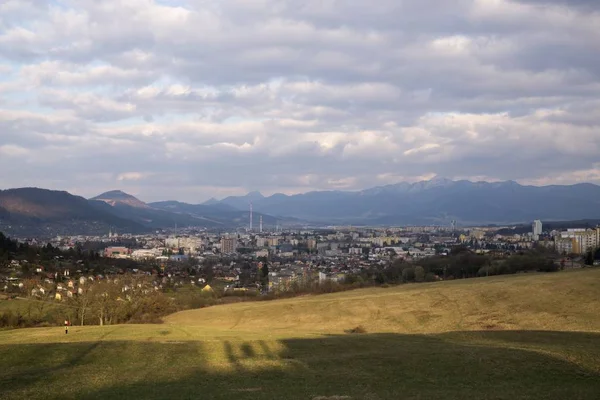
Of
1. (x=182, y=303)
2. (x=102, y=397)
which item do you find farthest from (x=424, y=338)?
(x=182, y=303)

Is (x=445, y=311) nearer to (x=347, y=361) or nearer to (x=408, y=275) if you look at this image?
(x=347, y=361)

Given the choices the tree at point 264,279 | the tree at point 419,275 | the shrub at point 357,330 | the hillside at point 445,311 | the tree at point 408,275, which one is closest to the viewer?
the hillside at point 445,311

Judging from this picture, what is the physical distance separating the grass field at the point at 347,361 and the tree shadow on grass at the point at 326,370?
39mm

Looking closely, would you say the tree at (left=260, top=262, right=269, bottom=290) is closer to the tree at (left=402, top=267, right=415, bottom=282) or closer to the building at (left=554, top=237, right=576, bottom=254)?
the tree at (left=402, top=267, right=415, bottom=282)

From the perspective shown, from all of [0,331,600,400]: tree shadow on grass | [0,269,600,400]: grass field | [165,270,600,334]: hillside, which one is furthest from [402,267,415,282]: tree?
[0,331,600,400]: tree shadow on grass

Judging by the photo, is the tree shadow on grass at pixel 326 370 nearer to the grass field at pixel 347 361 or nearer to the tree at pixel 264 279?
the grass field at pixel 347 361

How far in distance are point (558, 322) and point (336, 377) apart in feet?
74.6

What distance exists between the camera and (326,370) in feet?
77.7

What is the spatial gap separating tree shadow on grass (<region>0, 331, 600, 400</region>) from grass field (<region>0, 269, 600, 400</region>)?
0.04m

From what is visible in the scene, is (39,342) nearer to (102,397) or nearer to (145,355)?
(145,355)

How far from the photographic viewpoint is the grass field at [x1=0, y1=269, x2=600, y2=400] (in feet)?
64.8

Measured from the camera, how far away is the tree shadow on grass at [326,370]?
19.5m

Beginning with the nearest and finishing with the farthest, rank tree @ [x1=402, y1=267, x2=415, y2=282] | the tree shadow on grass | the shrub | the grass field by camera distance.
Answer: the tree shadow on grass, the grass field, the shrub, tree @ [x1=402, y1=267, x2=415, y2=282]

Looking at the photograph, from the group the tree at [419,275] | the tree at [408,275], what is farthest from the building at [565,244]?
the tree at [419,275]
